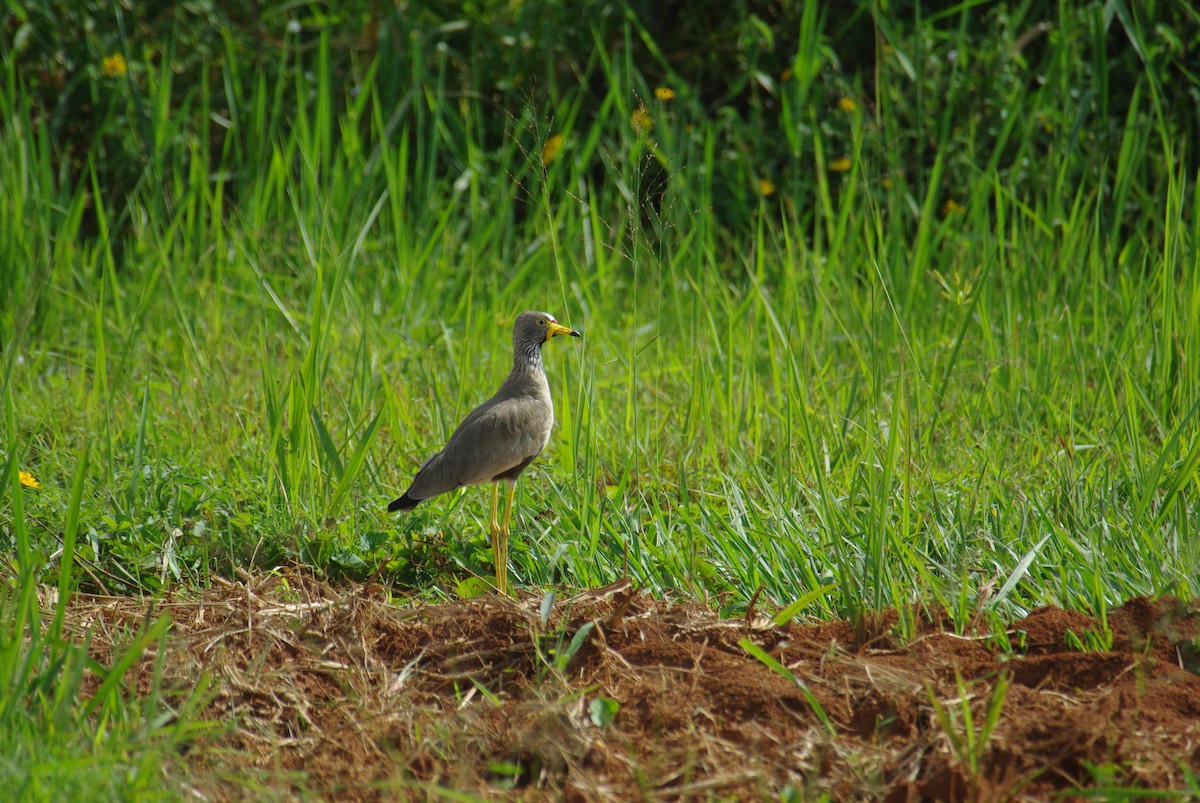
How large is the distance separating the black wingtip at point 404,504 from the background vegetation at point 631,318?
101 millimetres

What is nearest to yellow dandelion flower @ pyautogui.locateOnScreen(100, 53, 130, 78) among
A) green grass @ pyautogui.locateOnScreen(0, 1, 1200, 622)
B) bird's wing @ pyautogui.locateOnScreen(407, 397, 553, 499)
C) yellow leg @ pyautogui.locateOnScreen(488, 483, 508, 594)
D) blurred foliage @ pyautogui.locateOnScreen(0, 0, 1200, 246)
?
blurred foliage @ pyautogui.locateOnScreen(0, 0, 1200, 246)

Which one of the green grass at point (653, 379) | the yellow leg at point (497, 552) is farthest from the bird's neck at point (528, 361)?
the yellow leg at point (497, 552)

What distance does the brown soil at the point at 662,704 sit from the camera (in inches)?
82.1

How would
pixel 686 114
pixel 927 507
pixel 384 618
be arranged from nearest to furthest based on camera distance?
pixel 384 618 < pixel 927 507 < pixel 686 114

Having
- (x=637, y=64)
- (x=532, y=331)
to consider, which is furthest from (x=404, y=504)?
(x=637, y=64)

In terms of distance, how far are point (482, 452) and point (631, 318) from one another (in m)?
1.97

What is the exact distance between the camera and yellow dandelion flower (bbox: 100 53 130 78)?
21.9ft

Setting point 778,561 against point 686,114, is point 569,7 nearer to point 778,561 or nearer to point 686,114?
point 686,114

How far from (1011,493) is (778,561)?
87 centimetres

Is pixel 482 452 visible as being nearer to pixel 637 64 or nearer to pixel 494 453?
pixel 494 453

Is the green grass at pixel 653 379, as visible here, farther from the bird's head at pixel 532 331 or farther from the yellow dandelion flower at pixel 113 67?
the yellow dandelion flower at pixel 113 67

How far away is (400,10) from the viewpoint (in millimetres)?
7387

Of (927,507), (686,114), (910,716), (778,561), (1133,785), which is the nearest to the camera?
(1133,785)

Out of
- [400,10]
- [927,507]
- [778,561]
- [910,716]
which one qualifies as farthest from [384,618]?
[400,10]
